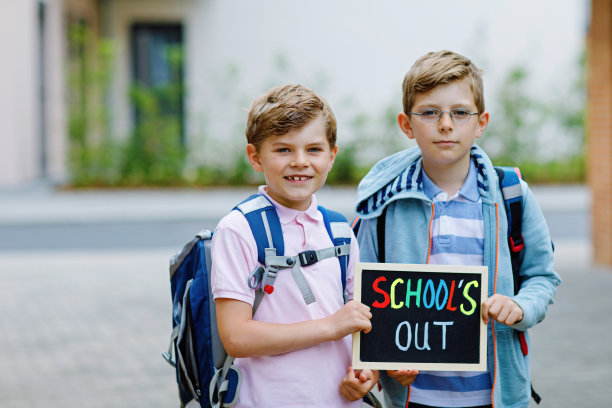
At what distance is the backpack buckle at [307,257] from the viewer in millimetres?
2377

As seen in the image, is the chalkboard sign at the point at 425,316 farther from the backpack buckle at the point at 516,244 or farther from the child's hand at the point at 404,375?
the backpack buckle at the point at 516,244

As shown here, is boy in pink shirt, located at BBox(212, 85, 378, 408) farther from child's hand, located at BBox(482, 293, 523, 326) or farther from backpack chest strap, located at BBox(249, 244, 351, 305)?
child's hand, located at BBox(482, 293, 523, 326)

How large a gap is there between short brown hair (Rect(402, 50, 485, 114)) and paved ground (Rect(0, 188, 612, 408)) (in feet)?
10.3

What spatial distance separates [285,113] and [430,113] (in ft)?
1.54

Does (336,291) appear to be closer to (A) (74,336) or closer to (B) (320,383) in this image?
(B) (320,383)

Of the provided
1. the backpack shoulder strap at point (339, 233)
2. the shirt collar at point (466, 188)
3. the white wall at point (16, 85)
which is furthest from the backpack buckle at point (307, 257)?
the white wall at point (16, 85)

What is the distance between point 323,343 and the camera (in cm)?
242

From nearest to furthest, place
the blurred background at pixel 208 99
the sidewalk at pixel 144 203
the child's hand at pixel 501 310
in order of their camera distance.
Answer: the child's hand at pixel 501 310 < the sidewalk at pixel 144 203 < the blurred background at pixel 208 99

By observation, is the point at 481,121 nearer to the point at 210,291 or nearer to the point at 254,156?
the point at 254,156

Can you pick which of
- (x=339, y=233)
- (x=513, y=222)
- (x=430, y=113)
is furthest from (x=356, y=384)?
(x=430, y=113)

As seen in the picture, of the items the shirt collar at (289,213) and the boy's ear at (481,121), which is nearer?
the shirt collar at (289,213)

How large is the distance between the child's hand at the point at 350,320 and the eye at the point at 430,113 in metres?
0.60

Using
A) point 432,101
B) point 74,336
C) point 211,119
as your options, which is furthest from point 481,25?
point 432,101

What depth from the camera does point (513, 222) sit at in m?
2.63
